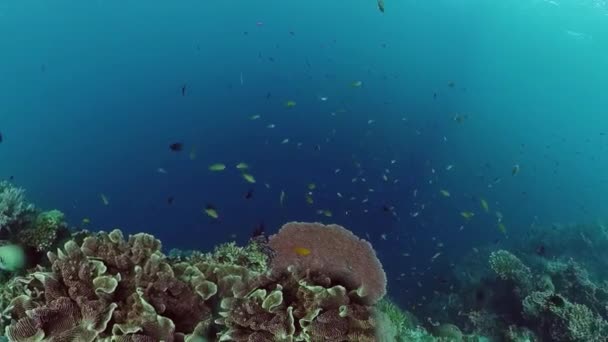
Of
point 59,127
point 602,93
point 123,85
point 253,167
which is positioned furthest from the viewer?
point 602,93

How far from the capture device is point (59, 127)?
38000mm

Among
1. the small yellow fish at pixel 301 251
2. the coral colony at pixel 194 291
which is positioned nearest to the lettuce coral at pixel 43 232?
the coral colony at pixel 194 291

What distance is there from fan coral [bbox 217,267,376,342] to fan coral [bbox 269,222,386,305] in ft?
1.01

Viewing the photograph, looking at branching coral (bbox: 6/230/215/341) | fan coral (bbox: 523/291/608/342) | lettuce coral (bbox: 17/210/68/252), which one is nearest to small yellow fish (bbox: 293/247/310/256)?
branching coral (bbox: 6/230/215/341)

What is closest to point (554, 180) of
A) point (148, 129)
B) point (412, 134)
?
point (412, 134)

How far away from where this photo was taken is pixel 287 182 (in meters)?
27.8

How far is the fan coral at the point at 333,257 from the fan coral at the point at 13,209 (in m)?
4.62

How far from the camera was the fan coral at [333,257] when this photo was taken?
5469 mm

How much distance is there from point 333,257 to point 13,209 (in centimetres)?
577

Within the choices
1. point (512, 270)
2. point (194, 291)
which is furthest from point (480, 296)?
point (194, 291)

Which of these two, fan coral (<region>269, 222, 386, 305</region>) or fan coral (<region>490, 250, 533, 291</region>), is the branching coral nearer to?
fan coral (<region>269, 222, 386, 305</region>)

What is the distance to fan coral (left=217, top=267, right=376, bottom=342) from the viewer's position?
4.71 m

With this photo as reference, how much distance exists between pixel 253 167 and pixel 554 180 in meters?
40.5

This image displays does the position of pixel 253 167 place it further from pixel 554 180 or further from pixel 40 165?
pixel 554 180
